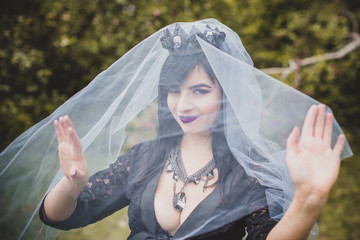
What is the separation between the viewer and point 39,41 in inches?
180

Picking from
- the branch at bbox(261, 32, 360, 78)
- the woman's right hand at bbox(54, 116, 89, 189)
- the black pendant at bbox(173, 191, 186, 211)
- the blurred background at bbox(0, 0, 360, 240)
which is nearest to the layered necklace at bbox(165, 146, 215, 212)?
the black pendant at bbox(173, 191, 186, 211)

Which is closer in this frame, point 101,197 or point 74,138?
point 74,138

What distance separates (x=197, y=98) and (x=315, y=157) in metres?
0.54

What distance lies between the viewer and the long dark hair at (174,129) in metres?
1.41

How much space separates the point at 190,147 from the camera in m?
1.52

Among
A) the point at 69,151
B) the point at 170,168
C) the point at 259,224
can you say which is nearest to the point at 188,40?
the point at 170,168

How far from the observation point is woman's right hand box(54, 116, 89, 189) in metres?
1.31

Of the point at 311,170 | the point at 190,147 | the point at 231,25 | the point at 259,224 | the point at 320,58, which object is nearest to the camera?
the point at 311,170

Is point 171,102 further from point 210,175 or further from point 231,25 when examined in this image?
point 231,25

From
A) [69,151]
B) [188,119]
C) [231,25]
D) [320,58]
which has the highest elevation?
[69,151]

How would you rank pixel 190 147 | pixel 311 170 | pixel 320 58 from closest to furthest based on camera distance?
pixel 311 170 → pixel 190 147 → pixel 320 58

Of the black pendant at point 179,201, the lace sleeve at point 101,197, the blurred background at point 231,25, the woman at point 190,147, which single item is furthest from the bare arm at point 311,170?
the blurred background at point 231,25

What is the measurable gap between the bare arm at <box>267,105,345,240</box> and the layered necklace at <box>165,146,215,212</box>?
403 millimetres

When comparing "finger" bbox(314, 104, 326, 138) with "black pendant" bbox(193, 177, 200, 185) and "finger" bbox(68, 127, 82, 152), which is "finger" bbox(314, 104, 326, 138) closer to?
"black pendant" bbox(193, 177, 200, 185)
